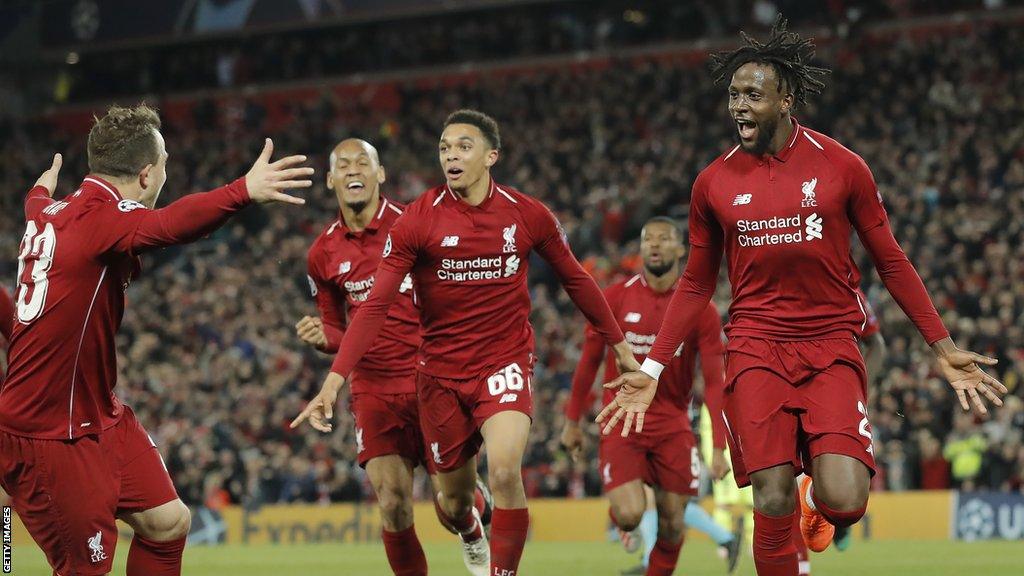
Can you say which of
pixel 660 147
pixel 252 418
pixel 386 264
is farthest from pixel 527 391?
pixel 660 147

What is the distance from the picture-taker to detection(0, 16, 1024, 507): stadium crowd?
19.5 metres

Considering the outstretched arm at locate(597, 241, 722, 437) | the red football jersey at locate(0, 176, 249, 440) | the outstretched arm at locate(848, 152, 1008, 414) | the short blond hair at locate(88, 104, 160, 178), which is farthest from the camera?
the outstretched arm at locate(597, 241, 722, 437)

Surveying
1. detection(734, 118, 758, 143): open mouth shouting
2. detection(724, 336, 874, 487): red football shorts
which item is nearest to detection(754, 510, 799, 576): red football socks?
detection(724, 336, 874, 487): red football shorts

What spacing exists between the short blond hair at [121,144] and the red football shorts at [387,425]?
10.6 feet

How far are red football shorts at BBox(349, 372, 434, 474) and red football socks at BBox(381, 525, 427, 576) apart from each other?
48cm

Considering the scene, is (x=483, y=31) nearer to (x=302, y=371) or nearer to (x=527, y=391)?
(x=302, y=371)

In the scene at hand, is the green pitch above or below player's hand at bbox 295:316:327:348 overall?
below

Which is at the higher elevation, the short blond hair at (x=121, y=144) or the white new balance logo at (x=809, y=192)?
the short blond hair at (x=121, y=144)

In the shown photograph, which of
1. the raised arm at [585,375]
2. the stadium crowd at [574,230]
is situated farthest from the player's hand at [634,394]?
the stadium crowd at [574,230]

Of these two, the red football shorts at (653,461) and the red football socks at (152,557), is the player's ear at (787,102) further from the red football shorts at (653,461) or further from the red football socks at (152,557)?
the red football shorts at (653,461)

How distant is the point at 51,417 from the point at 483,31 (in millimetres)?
30360

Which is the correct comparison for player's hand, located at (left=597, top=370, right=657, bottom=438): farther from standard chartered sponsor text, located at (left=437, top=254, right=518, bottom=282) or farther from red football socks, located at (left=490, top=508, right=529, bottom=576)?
standard chartered sponsor text, located at (left=437, top=254, right=518, bottom=282)

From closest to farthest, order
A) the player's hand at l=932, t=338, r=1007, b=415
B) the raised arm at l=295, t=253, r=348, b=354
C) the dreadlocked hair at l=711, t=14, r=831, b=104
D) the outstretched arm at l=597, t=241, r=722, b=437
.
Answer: the player's hand at l=932, t=338, r=1007, b=415, the dreadlocked hair at l=711, t=14, r=831, b=104, the outstretched arm at l=597, t=241, r=722, b=437, the raised arm at l=295, t=253, r=348, b=354

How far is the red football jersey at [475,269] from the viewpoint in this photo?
8.11 m
